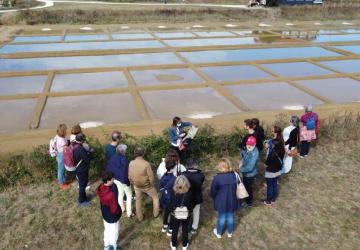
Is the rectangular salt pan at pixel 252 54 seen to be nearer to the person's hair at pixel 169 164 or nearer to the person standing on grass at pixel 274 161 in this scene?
the person standing on grass at pixel 274 161

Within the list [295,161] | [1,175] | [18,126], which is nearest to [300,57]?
[295,161]

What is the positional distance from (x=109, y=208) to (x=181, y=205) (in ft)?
3.26

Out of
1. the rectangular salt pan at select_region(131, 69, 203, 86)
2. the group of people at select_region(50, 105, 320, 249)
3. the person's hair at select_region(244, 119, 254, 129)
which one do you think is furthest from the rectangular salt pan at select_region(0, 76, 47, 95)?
the person's hair at select_region(244, 119, 254, 129)

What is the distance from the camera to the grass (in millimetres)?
5465

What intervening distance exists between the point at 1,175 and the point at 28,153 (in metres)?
0.63

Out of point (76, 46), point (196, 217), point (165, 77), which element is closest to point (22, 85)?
point (165, 77)

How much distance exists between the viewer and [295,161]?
7.89m

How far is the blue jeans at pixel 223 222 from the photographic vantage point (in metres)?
5.41

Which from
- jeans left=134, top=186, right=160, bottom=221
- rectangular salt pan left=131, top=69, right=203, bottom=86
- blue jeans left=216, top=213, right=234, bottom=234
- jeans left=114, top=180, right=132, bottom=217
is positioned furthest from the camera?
rectangular salt pan left=131, top=69, right=203, bottom=86

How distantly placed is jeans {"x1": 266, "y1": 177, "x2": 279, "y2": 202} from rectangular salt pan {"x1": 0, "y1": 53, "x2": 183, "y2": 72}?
1005cm

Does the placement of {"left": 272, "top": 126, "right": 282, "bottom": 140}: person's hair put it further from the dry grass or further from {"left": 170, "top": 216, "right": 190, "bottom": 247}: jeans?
{"left": 170, "top": 216, "right": 190, "bottom": 247}: jeans

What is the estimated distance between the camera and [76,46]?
18.3 meters

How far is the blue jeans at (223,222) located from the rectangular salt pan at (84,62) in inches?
418

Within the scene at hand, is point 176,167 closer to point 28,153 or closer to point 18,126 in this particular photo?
point 28,153
